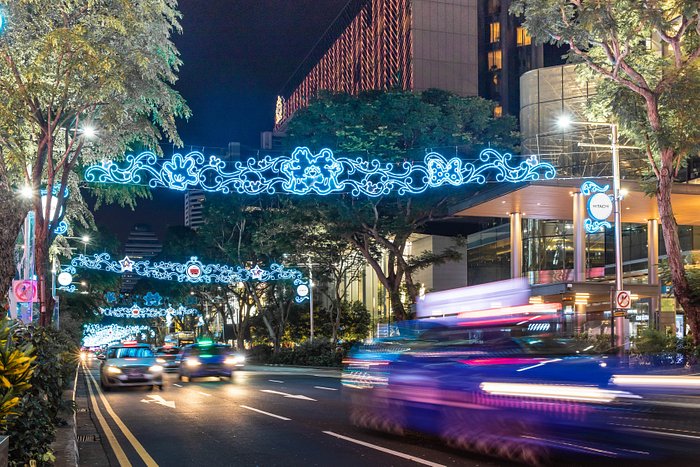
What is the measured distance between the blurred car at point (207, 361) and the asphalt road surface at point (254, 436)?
8.40m

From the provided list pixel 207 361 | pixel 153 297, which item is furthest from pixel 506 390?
pixel 153 297

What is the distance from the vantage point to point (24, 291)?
23422mm

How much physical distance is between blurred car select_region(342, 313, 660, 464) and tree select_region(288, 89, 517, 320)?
23573 mm

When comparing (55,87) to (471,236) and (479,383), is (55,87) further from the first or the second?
(471,236)

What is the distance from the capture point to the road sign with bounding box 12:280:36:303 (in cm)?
2297

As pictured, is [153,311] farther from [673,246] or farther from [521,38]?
[673,246]

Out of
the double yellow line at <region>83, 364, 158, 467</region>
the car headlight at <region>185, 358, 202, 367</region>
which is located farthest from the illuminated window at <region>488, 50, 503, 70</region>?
the double yellow line at <region>83, 364, 158, 467</region>

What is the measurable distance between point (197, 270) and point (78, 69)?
33.9 m

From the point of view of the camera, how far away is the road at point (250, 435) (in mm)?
12297

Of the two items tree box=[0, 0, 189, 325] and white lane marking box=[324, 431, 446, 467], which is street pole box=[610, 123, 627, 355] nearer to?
tree box=[0, 0, 189, 325]

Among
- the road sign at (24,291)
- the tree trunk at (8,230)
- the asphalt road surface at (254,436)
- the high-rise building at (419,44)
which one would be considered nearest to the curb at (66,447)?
the asphalt road surface at (254,436)

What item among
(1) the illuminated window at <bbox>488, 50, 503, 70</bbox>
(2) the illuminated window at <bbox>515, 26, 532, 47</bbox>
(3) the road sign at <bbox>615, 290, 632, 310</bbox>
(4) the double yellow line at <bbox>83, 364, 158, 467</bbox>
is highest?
(2) the illuminated window at <bbox>515, 26, 532, 47</bbox>

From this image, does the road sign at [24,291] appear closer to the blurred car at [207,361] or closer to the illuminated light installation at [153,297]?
the blurred car at [207,361]

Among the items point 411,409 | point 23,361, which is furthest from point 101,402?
point 23,361
